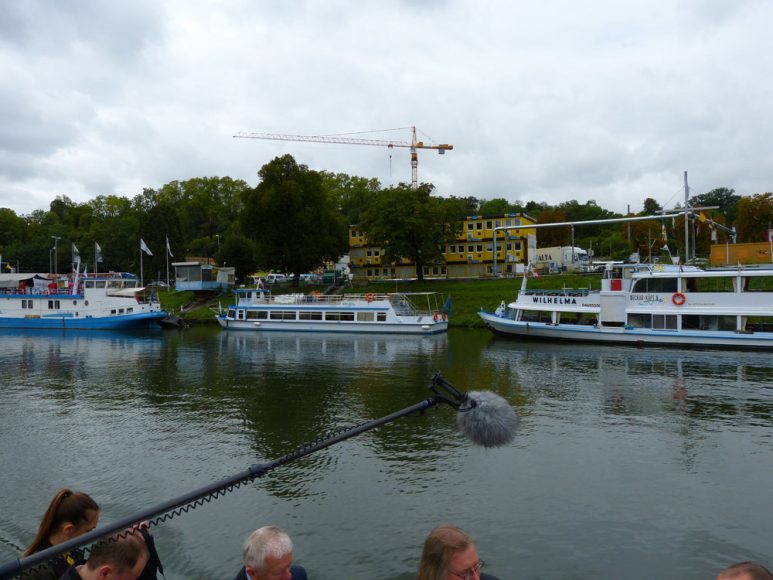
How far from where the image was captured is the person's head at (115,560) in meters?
4.23

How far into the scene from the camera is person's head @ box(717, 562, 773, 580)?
3307mm

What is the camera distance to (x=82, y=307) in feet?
192

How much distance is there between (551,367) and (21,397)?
2497 centimetres

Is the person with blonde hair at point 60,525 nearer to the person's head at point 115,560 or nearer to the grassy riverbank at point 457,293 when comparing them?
the person's head at point 115,560

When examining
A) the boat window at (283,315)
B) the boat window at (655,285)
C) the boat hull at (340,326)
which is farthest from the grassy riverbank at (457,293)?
the boat window at (283,315)

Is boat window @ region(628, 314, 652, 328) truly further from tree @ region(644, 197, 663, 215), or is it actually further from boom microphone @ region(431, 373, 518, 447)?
tree @ region(644, 197, 663, 215)

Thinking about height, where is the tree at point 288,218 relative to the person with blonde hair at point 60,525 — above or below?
above

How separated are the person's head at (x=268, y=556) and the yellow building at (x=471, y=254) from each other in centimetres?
7174

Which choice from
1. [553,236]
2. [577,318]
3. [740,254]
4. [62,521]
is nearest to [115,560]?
[62,521]

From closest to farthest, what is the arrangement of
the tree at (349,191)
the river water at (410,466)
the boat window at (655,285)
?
1. the river water at (410,466)
2. the boat window at (655,285)
3. the tree at (349,191)

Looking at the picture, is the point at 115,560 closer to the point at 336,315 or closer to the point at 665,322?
the point at 665,322

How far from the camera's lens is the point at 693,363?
3094 cm

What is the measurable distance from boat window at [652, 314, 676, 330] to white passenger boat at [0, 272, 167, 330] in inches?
1777

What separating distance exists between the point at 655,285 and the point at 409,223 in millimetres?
30422
